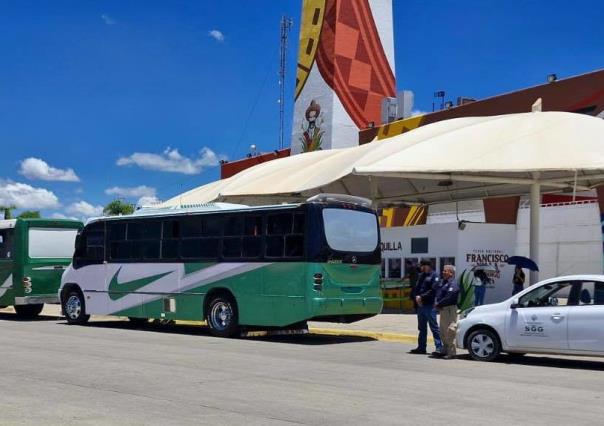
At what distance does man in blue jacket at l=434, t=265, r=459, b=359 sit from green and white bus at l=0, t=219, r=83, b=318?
525 inches

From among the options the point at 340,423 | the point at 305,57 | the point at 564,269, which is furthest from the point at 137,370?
the point at 305,57

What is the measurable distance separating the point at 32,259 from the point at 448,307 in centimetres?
1383

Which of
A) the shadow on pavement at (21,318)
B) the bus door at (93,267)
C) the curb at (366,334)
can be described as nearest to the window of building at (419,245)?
the curb at (366,334)

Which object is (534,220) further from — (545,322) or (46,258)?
(46,258)

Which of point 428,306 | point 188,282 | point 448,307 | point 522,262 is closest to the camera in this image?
point 448,307

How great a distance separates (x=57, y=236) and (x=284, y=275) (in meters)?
10.2

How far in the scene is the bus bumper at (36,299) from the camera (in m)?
22.9

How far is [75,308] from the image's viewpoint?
22047mm

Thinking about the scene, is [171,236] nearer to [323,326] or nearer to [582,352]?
[323,326]

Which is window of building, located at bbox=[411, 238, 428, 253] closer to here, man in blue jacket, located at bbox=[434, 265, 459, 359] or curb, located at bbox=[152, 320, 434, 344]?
curb, located at bbox=[152, 320, 434, 344]

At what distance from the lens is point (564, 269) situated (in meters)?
33.8

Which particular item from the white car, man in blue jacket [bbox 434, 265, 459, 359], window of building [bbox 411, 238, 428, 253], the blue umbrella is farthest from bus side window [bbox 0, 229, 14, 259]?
the blue umbrella

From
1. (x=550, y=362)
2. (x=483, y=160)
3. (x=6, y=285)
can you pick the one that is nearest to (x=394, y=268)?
(x=483, y=160)

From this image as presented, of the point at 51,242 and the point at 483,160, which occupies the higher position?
the point at 483,160
